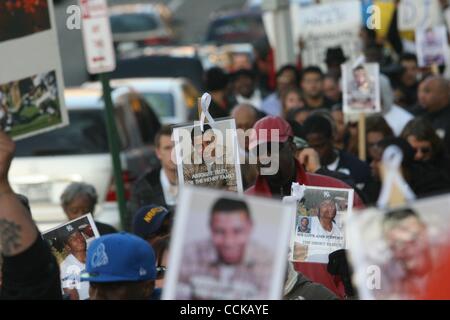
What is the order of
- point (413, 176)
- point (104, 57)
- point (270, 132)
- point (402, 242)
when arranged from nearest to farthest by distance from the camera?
point (402, 242) < point (270, 132) < point (413, 176) < point (104, 57)

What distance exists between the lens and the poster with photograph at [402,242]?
357 centimetres

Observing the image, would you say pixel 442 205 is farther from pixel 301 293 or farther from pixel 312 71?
pixel 312 71

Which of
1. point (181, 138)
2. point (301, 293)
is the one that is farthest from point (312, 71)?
point (301, 293)

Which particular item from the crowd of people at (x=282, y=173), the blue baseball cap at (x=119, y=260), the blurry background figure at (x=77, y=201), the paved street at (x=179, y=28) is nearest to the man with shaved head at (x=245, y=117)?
the crowd of people at (x=282, y=173)

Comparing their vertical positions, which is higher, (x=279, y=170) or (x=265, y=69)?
(x=279, y=170)

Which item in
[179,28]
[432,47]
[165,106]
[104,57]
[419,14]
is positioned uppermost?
[104,57]

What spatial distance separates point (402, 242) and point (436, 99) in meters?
9.04

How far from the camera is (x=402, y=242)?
3652 mm

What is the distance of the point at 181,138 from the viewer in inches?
255

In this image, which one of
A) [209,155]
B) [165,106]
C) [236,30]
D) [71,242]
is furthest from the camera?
[236,30]

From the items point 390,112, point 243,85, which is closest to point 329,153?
point 390,112

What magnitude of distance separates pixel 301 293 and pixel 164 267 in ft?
2.49

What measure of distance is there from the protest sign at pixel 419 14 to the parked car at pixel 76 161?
3772 millimetres

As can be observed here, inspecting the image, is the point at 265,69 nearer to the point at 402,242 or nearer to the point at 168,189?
the point at 168,189
